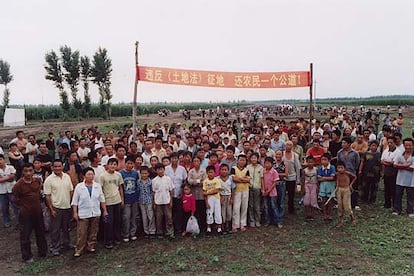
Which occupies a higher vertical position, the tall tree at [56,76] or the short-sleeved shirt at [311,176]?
the tall tree at [56,76]

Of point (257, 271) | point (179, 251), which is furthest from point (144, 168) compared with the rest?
point (257, 271)

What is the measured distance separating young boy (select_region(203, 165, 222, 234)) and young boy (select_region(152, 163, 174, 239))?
2.07 feet

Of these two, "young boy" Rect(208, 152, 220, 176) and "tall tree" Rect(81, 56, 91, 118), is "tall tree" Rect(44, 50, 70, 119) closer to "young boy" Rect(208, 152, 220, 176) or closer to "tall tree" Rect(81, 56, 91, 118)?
"tall tree" Rect(81, 56, 91, 118)

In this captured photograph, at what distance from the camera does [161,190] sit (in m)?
5.90

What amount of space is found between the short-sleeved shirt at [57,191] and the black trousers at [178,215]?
1.83 metres

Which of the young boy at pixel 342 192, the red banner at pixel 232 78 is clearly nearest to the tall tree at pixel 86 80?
the red banner at pixel 232 78

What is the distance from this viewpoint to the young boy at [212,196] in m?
5.94

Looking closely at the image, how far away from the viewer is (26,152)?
29.8 ft

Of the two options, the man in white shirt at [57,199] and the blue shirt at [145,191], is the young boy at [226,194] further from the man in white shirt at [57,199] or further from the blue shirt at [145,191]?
the man in white shirt at [57,199]

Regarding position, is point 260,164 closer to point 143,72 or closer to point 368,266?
point 368,266

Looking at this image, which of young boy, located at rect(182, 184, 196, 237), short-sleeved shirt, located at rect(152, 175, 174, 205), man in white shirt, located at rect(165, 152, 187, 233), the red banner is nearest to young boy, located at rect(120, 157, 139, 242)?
short-sleeved shirt, located at rect(152, 175, 174, 205)

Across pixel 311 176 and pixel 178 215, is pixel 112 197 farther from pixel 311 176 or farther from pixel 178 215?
pixel 311 176

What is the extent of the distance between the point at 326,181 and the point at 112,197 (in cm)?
393

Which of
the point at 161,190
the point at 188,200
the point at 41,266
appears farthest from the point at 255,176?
the point at 41,266
